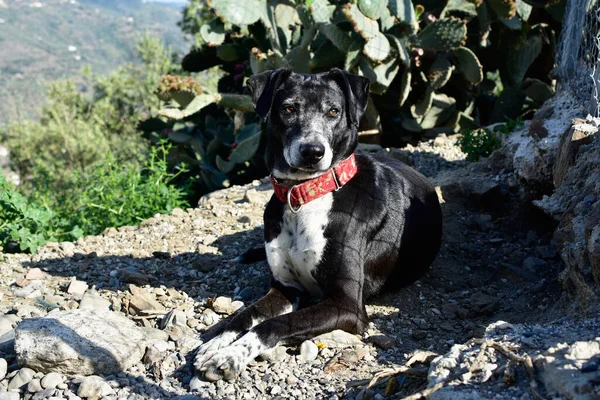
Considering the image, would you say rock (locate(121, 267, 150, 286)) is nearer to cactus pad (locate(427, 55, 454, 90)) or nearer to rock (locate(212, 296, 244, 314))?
rock (locate(212, 296, 244, 314))

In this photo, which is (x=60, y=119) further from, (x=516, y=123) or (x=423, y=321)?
(x=423, y=321)

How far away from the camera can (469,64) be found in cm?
759

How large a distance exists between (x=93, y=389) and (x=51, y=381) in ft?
0.81

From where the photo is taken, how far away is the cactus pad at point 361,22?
6.75 meters

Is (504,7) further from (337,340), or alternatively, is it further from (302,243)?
(337,340)

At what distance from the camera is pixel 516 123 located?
691 centimetres

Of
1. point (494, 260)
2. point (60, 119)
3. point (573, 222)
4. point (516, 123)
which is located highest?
point (573, 222)

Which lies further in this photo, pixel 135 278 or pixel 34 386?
pixel 135 278

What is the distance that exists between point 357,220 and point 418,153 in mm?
2927

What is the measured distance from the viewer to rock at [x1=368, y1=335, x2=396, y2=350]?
3947mm

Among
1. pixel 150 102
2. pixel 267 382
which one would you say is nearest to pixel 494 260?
pixel 267 382

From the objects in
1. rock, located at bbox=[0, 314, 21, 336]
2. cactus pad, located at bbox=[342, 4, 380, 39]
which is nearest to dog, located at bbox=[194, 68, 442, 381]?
rock, located at bbox=[0, 314, 21, 336]

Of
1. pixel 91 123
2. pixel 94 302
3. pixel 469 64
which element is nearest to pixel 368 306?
pixel 94 302

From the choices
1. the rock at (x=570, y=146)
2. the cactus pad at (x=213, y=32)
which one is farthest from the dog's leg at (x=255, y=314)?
the cactus pad at (x=213, y=32)
